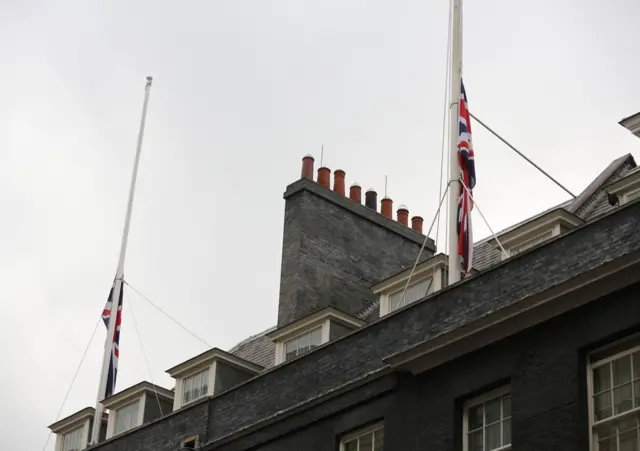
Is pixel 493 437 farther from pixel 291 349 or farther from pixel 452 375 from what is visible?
pixel 291 349

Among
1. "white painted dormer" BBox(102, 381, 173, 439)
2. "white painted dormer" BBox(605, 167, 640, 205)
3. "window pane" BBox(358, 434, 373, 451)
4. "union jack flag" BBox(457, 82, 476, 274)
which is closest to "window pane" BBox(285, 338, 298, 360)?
"window pane" BBox(358, 434, 373, 451)

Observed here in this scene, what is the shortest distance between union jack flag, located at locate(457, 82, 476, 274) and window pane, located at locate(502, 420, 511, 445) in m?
4.52

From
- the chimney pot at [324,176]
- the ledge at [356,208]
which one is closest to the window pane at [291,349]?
the ledge at [356,208]

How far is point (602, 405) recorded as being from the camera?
2397 centimetres

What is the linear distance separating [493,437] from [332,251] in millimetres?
11703

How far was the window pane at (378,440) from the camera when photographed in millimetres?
27562

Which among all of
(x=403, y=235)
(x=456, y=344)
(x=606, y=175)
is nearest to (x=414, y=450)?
(x=456, y=344)

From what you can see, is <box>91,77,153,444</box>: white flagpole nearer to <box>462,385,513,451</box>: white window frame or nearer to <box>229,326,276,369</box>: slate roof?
<box>229,326,276,369</box>: slate roof

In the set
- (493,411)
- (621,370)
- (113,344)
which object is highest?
(113,344)

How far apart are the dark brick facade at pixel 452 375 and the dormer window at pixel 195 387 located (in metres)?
1.54

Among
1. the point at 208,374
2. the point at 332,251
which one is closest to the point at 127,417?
the point at 208,374

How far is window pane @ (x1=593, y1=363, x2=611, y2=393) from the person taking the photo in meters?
24.1

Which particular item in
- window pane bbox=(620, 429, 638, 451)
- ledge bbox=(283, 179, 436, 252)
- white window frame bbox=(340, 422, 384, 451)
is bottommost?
window pane bbox=(620, 429, 638, 451)

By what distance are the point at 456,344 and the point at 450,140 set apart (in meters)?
5.50
